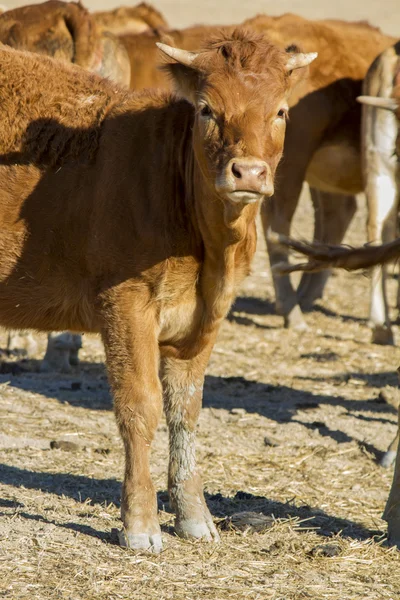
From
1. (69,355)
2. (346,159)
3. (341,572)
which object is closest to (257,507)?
(341,572)

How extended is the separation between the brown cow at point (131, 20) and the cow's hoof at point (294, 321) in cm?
362

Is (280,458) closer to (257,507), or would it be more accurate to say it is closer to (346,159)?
(257,507)

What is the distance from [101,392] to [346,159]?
14.3 ft

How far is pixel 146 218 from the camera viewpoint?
4.82 m

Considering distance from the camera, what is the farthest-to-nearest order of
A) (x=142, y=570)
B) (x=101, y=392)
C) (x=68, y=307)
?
(x=101, y=392) < (x=68, y=307) < (x=142, y=570)

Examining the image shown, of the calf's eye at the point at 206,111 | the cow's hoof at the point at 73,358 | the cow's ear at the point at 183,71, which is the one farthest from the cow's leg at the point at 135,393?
the cow's hoof at the point at 73,358

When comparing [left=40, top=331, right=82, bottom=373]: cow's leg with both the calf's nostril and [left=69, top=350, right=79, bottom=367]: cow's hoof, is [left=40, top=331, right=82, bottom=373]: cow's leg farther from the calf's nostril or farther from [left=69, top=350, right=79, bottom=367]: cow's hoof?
the calf's nostril

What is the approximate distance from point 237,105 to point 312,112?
6033 mm

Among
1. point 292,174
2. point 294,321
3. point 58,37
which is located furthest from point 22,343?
point 292,174

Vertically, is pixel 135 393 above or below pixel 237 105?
below

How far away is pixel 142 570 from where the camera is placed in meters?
4.37

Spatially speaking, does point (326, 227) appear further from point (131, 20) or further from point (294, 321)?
point (131, 20)

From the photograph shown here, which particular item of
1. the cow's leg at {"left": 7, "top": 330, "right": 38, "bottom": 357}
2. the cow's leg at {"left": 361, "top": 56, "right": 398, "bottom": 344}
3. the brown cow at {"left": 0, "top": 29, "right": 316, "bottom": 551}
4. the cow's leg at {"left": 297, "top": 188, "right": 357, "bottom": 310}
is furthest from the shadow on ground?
the cow's leg at {"left": 297, "top": 188, "right": 357, "bottom": 310}

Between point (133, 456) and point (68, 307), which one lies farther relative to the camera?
point (68, 307)
